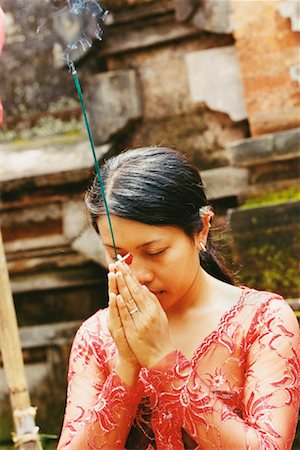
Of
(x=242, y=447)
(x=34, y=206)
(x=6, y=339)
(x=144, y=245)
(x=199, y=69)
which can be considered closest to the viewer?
(x=242, y=447)

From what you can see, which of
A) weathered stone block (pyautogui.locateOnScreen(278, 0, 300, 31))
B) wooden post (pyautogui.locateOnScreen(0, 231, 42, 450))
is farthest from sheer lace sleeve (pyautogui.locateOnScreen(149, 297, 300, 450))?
Answer: weathered stone block (pyautogui.locateOnScreen(278, 0, 300, 31))

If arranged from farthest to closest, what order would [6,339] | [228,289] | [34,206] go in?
[34,206], [6,339], [228,289]

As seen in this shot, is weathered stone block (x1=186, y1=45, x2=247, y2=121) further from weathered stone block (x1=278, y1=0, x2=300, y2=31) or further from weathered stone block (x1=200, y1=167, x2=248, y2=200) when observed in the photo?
weathered stone block (x1=278, y1=0, x2=300, y2=31)

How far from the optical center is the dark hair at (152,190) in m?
2.08

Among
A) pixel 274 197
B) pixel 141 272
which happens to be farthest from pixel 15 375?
pixel 274 197

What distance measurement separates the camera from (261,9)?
12.2 feet

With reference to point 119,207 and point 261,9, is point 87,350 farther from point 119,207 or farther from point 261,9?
point 261,9

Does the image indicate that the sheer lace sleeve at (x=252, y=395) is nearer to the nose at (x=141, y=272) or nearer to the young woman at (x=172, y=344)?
the young woman at (x=172, y=344)

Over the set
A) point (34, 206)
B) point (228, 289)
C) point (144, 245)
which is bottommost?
point (34, 206)

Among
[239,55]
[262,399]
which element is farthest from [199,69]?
[262,399]

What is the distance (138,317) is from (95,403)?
0.36 m

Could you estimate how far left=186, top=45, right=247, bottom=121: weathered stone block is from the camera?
3.99 metres

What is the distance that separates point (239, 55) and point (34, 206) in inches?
56.4

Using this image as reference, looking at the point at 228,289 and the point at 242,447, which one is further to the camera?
the point at 228,289
